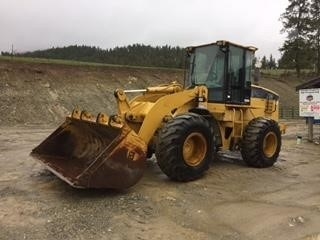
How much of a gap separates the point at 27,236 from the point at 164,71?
3537 cm

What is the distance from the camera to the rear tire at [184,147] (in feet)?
28.0

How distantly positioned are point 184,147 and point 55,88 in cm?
2238

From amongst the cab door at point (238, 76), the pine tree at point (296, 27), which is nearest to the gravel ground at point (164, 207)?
the cab door at point (238, 76)

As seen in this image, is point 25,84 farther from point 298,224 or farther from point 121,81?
point 298,224

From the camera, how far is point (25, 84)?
28.8m

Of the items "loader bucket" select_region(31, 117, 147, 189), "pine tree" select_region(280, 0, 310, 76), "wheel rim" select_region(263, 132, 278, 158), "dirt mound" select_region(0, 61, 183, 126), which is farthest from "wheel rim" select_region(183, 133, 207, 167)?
"pine tree" select_region(280, 0, 310, 76)

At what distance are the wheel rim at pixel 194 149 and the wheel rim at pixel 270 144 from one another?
2619mm

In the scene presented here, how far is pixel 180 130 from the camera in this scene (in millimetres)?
8664

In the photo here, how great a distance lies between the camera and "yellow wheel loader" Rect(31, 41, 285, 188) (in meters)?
7.85

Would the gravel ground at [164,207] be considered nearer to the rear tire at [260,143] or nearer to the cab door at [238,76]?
the rear tire at [260,143]

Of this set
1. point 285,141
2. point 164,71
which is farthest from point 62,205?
point 164,71

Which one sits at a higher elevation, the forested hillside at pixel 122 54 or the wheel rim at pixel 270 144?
the forested hillside at pixel 122 54

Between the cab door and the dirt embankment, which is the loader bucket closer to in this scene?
the cab door

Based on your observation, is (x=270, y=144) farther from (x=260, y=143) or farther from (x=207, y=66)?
(x=207, y=66)
